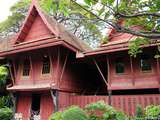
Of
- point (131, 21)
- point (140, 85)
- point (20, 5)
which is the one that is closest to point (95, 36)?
point (20, 5)

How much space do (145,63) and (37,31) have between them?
24.9ft

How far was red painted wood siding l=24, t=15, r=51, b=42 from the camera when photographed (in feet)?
57.3

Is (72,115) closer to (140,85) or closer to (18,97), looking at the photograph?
(140,85)

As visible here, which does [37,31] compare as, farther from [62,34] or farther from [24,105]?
[24,105]

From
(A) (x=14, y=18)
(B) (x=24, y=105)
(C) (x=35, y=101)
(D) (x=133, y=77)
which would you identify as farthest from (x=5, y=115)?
(A) (x=14, y=18)

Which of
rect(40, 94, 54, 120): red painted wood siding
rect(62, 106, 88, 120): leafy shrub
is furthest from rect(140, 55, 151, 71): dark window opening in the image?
rect(40, 94, 54, 120): red painted wood siding

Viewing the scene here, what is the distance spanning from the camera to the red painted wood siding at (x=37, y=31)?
17.5m

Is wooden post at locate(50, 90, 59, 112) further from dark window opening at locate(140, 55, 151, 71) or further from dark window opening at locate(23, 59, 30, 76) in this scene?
dark window opening at locate(140, 55, 151, 71)

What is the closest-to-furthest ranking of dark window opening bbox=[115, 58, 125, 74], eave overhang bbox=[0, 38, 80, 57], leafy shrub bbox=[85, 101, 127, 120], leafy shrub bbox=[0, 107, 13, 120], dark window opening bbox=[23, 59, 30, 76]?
leafy shrub bbox=[85, 101, 127, 120] < leafy shrub bbox=[0, 107, 13, 120] < eave overhang bbox=[0, 38, 80, 57] < dark window opening bbox=[115, 58, 125, 74] < dark window opening bbox=[23, 59, 30, 76]

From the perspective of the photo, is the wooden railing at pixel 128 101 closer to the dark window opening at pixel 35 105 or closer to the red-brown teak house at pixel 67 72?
the red-brown teak house at pixel 67 72

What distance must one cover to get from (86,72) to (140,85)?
6.12m

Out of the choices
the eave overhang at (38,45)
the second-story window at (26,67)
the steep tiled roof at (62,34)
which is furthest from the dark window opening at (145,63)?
the second-story window at (26,67)

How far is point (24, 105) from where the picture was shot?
17859 millimetres

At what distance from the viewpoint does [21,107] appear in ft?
59.1
